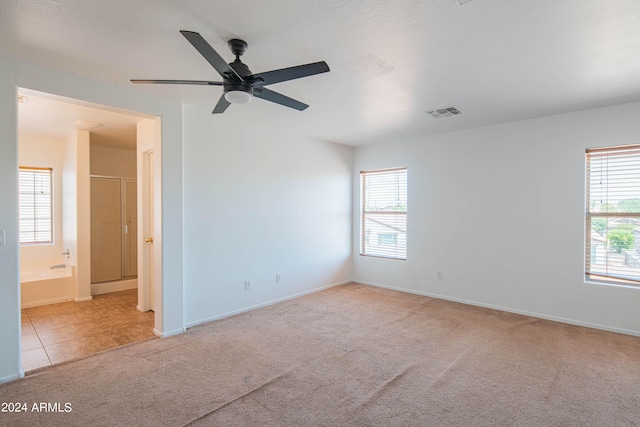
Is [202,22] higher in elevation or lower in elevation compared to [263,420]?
higher

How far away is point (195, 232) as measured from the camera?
3.83m

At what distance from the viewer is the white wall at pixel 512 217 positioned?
3.77m

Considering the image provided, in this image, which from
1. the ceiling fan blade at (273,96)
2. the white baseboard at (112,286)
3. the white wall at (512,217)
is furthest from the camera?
the white baseboard at (112,286)

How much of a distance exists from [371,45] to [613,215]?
3603 millimetres

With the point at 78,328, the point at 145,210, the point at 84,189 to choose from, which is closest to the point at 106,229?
the point at 84,189

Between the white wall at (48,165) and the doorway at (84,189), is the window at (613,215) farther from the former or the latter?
the white wall at (48,165)

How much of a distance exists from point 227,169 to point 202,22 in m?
2.27

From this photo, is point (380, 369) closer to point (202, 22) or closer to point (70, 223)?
point (202, 22)

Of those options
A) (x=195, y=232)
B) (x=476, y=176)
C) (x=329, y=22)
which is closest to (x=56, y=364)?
(x=195, y=232)

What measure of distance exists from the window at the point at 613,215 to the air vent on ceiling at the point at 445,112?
1685 millimetres

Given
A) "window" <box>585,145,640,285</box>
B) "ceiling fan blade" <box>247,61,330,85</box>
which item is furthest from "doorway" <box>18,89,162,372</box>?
"window" <box>585,145,640,285</box>

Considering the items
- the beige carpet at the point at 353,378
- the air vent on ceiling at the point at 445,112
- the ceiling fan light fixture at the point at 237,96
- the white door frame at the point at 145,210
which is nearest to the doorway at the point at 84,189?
the white door frame at the point at 145,210

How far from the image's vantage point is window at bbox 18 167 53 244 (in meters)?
5.24

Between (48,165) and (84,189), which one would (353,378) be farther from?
(48,165)
